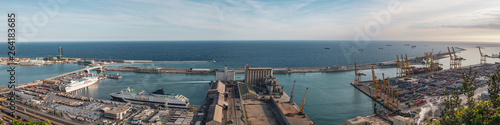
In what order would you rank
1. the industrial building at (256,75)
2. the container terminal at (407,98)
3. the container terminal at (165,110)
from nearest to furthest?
the container terminal at (165,110)
the container terminal at (407,98)
the industrial building at (256,75)

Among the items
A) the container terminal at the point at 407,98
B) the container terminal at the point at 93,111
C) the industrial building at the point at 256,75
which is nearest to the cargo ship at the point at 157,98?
the container terminal at the point at 93,111

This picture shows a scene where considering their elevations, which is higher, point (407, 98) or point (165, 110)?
point (407, 98)

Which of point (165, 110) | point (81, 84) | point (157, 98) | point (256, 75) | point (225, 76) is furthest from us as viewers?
point (81, 84)

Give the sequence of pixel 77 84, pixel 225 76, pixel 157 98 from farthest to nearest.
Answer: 1. pixel 77 84
2. pixel 225 76
3. pixel 157 98

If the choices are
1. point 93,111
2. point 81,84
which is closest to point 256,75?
point 93,111

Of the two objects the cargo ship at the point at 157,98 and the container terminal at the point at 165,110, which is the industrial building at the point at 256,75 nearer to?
the container terminal at the point at 165,110

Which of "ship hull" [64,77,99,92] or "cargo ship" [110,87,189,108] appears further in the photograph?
"ship hull" [64,77,99,92]

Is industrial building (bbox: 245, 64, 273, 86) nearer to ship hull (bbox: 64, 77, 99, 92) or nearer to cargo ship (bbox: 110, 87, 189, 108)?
cargo ship (bbox: 110, 87, 189, 108)

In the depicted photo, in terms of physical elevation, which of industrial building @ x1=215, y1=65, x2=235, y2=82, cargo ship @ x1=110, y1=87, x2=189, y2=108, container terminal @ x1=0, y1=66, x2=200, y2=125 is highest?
industrial building @ x1=215, y1=65, x2=235, y2=82

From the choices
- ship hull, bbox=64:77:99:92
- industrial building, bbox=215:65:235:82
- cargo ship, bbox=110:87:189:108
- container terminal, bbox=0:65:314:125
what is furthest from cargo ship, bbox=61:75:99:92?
industrial building, bbox=215:65:235:82

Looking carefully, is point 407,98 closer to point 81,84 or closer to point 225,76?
point 225,76

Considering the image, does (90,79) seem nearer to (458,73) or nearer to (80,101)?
(80,101)
